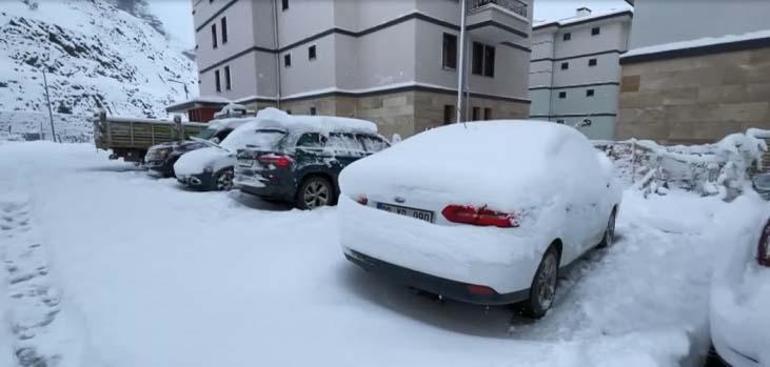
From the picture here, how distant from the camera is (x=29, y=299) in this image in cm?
291

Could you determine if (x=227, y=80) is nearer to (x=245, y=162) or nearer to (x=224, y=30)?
(x=224, y=30)

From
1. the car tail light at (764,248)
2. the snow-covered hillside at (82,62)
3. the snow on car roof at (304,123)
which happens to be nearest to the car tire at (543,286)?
the car tail light at (764,248)

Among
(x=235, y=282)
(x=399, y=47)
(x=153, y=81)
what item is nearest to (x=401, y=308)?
(x=235, y=282)

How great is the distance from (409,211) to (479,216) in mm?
517

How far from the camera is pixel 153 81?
245 feet

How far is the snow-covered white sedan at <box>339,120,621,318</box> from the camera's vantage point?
100 inches

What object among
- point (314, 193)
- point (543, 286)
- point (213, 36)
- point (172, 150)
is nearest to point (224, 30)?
point (213, 36)

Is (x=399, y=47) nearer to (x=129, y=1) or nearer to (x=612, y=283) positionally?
(x=612, y=283)

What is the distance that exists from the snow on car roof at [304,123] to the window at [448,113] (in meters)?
12.0

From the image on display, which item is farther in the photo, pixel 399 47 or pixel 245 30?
pixel 245 30

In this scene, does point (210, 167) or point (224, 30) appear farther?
point (224, 30)

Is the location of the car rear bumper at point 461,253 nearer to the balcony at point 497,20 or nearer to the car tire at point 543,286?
the car tire at point 543,286

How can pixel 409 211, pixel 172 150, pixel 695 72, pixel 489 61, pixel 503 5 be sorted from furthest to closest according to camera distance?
pixel 489 61 → pixel 503 5 → pixel 172 150 → pixel 695 72 → pixel 409 211

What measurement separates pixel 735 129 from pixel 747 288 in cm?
917
